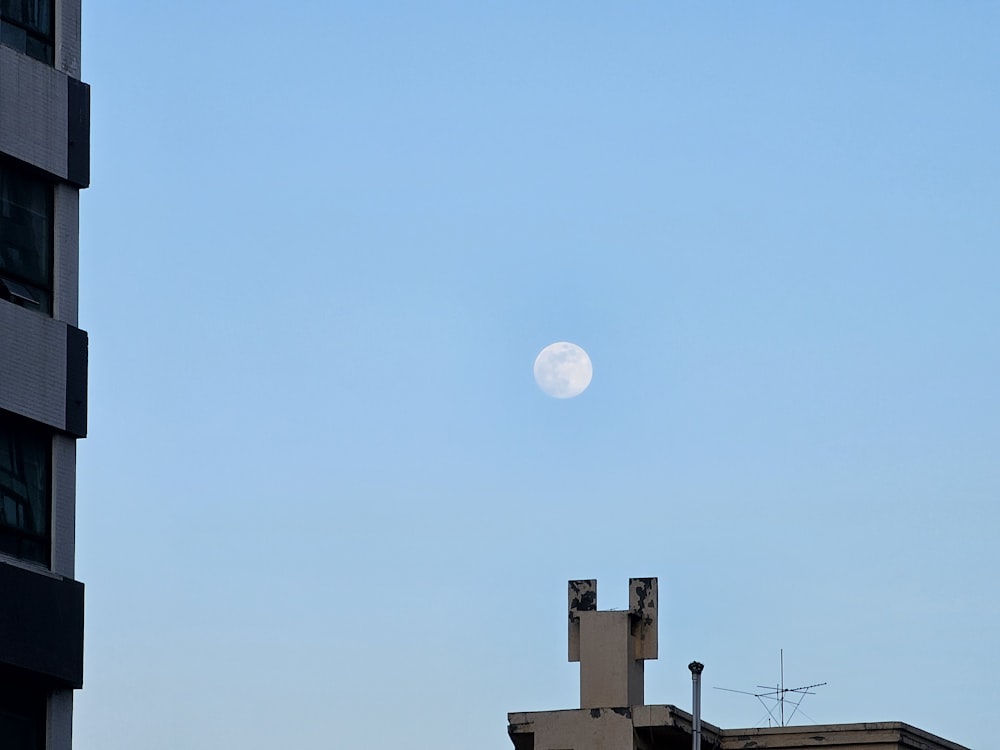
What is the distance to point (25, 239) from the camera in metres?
36.1

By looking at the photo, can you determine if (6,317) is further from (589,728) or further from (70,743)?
(589,728)

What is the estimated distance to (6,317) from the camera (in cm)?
3512

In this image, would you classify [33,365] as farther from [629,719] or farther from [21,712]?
[629,719]

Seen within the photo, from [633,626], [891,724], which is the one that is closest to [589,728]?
[633,626]

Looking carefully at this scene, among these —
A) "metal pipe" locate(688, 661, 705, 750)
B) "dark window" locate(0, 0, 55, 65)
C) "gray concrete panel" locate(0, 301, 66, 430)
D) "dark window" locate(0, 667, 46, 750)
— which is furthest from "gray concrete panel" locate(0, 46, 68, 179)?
"metal pipe" locate(688, 661, 705, 750)

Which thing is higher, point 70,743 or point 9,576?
point 9,576

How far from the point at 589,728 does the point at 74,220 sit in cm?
1659

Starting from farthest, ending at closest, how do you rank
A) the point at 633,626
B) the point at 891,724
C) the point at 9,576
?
1. the point at 633,626
2. the point at 891,724
3. the point at 9,576

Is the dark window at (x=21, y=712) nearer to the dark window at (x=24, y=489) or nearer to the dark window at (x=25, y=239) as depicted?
the dark window at (x=24, y=489)

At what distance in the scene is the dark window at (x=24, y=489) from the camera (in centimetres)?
3459

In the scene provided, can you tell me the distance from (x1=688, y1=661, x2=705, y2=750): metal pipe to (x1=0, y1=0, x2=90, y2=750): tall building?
1375 centimetres

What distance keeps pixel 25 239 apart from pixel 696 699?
16.8 m

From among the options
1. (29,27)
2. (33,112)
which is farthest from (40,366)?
(29,27)

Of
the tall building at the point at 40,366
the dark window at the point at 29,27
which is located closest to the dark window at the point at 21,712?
the tall building at the point at 40,366
